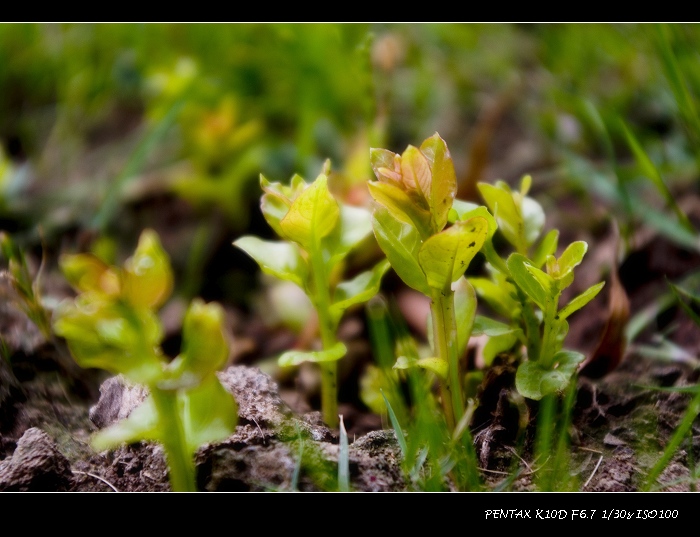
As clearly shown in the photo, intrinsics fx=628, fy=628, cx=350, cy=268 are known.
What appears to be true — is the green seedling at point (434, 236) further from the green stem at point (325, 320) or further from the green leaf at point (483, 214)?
the green stem at point (325, 320)

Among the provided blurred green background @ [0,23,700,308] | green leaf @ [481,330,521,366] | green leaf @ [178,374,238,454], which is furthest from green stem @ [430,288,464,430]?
blurred green background @ [0,23,700,308]

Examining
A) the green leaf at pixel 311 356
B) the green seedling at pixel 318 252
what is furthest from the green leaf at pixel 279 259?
the green leaf at pixel 311 356

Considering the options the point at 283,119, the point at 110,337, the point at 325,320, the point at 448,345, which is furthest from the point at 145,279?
the point at 283,119

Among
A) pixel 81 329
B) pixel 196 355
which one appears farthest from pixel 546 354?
pixel 81 329

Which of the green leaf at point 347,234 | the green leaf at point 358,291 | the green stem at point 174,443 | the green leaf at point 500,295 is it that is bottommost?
the green stem at point 174,443

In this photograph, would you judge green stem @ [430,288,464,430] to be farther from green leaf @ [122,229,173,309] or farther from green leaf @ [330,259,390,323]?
green leaf @ [122,229,173,309]

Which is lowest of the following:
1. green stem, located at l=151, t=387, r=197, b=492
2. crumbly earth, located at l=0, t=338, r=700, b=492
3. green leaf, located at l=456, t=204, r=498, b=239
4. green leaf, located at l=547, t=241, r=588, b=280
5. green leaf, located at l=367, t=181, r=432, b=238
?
crumbly earth, located at l=0, t=338, r=700, b=492
